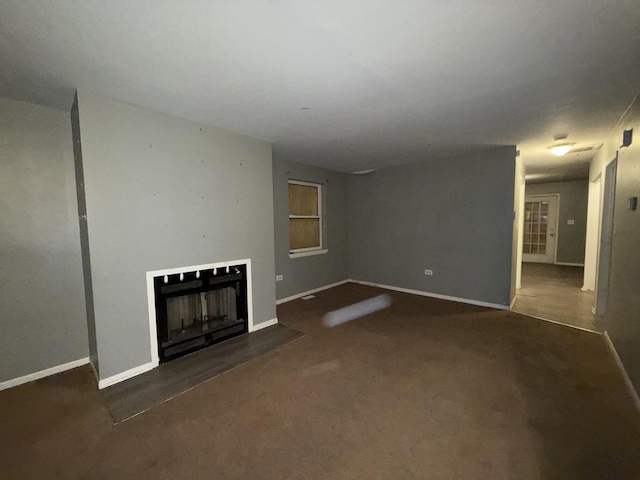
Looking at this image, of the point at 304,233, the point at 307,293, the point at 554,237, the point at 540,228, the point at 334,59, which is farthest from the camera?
the point at 540,228

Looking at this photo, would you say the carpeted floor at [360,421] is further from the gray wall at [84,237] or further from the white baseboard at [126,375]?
the gray wall at [84,237]

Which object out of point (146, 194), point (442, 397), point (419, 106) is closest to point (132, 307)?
point (146, 194)

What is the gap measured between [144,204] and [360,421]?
2468mm

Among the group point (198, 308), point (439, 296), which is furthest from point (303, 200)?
point (439, 296)

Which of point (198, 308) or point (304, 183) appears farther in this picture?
point (304, 183)

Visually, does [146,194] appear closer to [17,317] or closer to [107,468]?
[17,317]

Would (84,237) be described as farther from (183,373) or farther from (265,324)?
(265,324)

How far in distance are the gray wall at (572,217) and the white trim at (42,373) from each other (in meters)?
10.4

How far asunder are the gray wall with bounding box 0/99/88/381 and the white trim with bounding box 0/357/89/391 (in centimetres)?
4

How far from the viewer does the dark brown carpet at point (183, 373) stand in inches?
81.7

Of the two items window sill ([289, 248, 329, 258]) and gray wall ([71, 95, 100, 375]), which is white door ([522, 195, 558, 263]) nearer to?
window sill ([289, 248, 329, 258])

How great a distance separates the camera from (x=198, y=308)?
3.00 meters

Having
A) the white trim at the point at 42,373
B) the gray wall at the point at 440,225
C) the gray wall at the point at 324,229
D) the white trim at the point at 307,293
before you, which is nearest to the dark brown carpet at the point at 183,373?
the white trim at the point at 42,373

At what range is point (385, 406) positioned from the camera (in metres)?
2.01
